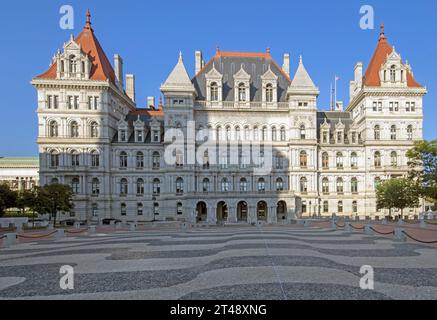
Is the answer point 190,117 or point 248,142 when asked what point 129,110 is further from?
point 248,142

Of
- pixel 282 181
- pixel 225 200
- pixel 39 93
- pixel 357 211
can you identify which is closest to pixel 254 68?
pixel 282 181

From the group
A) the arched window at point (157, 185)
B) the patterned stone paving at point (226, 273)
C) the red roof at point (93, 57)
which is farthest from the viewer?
the arched window at point (157, 185)

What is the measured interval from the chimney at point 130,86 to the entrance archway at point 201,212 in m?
30.2

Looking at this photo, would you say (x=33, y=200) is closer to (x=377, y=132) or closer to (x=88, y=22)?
(x=88, y=22)

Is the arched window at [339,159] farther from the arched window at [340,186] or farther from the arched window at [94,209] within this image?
the arched window at [94,209]

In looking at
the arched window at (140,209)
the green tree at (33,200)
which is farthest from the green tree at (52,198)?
the arched window at (140,209)

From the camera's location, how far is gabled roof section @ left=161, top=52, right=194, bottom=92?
153 feet

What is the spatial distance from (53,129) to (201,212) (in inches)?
1160

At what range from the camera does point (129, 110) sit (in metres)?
57.5

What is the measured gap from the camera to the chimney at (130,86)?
61463 mm

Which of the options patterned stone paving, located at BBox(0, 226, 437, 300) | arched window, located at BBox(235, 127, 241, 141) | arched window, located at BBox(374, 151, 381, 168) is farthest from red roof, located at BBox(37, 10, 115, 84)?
arched window, located at BBox(374, 151, 381, 168)

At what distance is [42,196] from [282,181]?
36958 millimetres

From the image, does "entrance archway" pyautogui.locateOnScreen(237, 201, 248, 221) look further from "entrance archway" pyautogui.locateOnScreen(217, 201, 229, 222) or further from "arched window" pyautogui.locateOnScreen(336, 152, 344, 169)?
"arched window" pyautogui.locateOnScreen(336, 152, 344, 169)
